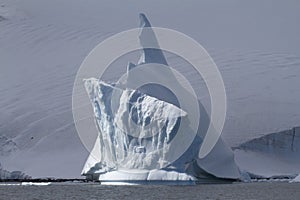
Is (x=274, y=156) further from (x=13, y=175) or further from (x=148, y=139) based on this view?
(x=13, y=175)

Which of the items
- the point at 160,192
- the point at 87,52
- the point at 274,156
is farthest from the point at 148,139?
the point at 87,52

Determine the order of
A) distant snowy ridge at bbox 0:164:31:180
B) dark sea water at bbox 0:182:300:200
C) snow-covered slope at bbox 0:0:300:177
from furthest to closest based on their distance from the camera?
snow-covered slope at bbox 0:0:300:177 < distant snowy ridge at bbox 0:164:31:180 < dark sea water at bbox 0:182:300:200

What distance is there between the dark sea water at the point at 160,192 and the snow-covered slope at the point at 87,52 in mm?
6330

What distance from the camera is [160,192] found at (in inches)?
1029

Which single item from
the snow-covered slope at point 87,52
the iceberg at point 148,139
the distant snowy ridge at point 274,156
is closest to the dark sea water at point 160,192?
the iceberg at point 148,139

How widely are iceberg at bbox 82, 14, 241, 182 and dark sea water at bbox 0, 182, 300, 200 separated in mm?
479

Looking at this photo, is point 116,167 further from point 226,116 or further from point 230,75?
point 230,75

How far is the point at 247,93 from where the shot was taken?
43.6 m

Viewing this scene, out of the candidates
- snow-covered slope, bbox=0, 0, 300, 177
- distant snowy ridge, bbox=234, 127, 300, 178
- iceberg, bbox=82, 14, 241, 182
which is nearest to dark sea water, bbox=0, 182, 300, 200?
iceberg, bbox=82, 14, 241, 182

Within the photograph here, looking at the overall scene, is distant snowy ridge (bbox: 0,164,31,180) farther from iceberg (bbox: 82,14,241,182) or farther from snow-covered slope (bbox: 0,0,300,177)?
iceberg (bbox: 82,14,241,182)

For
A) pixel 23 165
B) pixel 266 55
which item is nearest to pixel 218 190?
pixel 23 165

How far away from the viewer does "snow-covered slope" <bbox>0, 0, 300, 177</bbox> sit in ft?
129

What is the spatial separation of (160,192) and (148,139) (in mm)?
1791

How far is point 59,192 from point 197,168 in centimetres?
431
